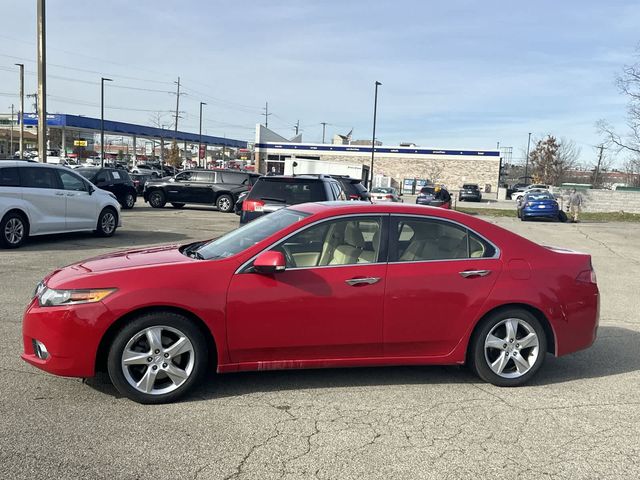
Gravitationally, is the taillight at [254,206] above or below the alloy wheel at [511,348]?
above

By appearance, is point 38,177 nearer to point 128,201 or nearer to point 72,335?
point 72,335

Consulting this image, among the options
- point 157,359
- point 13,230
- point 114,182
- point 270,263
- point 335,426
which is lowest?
point 335,426

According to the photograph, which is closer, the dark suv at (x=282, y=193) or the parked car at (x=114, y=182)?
the dark suv at (x=282, y=193)

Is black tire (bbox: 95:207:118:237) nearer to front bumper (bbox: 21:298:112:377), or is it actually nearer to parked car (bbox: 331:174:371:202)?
parked car (bbox: 331:174:371:202)

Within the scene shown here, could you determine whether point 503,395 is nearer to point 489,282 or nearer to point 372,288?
point 489,282

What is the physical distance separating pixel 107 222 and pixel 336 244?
10.1m

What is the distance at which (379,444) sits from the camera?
358 cm

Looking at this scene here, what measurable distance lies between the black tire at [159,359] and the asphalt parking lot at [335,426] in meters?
0.12

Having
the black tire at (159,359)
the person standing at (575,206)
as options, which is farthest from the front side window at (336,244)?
the person standing at (575,206)

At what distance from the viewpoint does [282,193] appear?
10.7 m

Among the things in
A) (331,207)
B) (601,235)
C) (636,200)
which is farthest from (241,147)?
(331,207)

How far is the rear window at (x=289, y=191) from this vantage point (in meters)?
10.6

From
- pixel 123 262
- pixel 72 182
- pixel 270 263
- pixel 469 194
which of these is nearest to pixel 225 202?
pixel 72 182

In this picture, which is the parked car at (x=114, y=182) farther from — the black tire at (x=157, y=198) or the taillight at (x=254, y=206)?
→ the taillight at (x=254, y=206)
